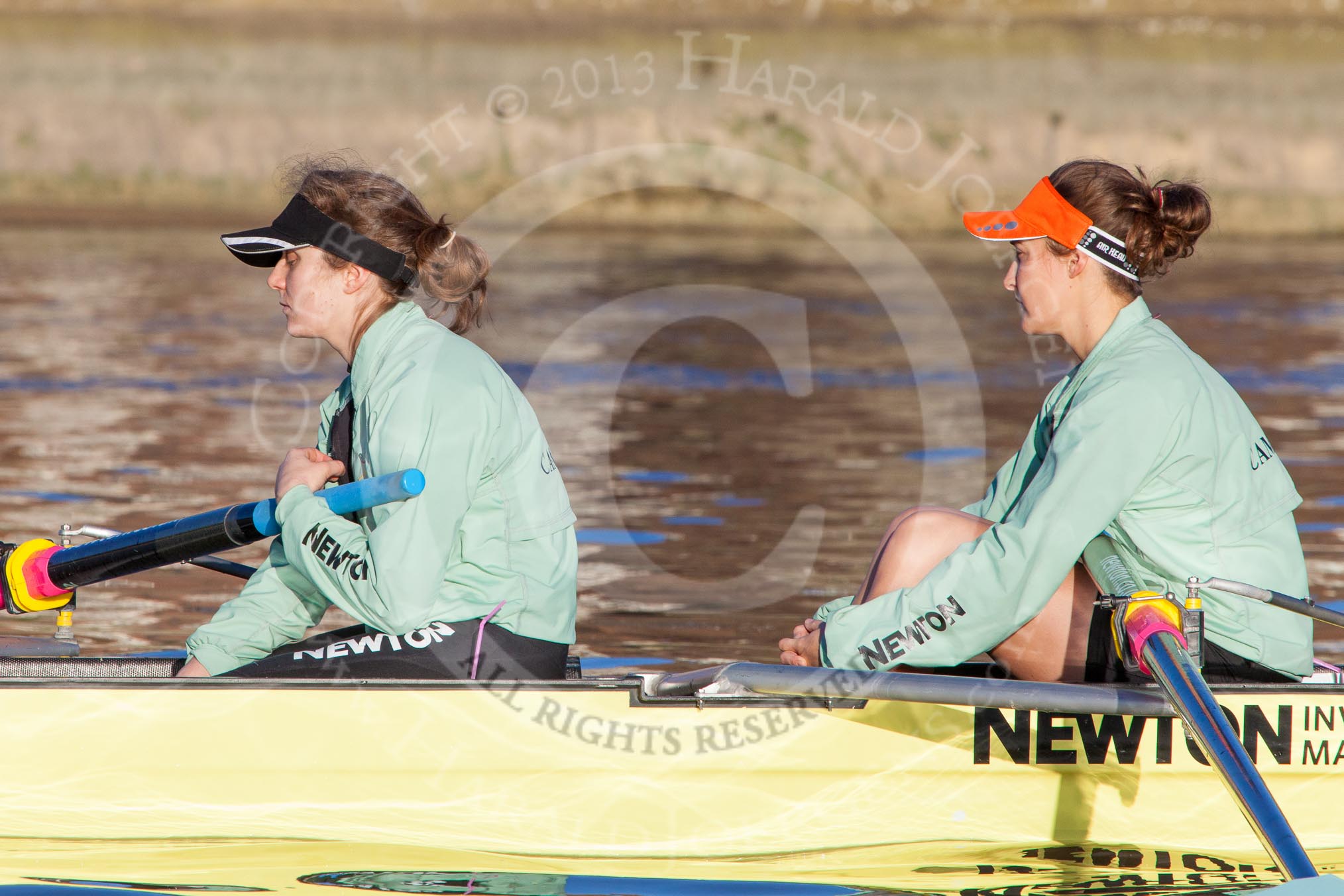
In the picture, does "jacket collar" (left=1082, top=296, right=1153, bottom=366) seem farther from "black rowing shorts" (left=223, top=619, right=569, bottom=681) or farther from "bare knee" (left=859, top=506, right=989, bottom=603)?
"black rowing shorts" (left=223, top=619, right=569, bottom=681)

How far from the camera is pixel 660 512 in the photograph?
25.6 feet

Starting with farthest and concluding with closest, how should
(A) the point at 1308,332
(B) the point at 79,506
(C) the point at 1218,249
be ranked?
(C) the point at 1218,249 < (A) the point at 1308,332 < (B) the point at 79,506

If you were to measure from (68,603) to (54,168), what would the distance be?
1915 centimetres

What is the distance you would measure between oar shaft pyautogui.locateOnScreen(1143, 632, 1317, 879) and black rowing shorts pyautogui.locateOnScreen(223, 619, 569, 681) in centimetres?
129

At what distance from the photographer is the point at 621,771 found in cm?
359

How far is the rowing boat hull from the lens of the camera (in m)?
3.50

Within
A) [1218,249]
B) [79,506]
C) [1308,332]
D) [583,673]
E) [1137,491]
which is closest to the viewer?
[1137,491]

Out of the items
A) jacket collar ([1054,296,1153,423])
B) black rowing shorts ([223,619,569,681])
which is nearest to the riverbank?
jacket collar ([1054,296,1153,423])

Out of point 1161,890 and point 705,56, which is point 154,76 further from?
point 1161,890

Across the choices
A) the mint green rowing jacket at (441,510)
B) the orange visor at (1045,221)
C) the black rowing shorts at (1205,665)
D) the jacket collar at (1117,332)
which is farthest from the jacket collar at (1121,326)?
the mint green rowing jacket at (441,510)

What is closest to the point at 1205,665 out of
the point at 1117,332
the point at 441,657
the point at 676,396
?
the point at 1117,332

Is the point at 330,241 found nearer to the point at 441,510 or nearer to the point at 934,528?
the point at 441,510

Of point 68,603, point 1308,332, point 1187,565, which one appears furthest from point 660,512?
point 1308,332

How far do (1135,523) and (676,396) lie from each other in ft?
26.1
